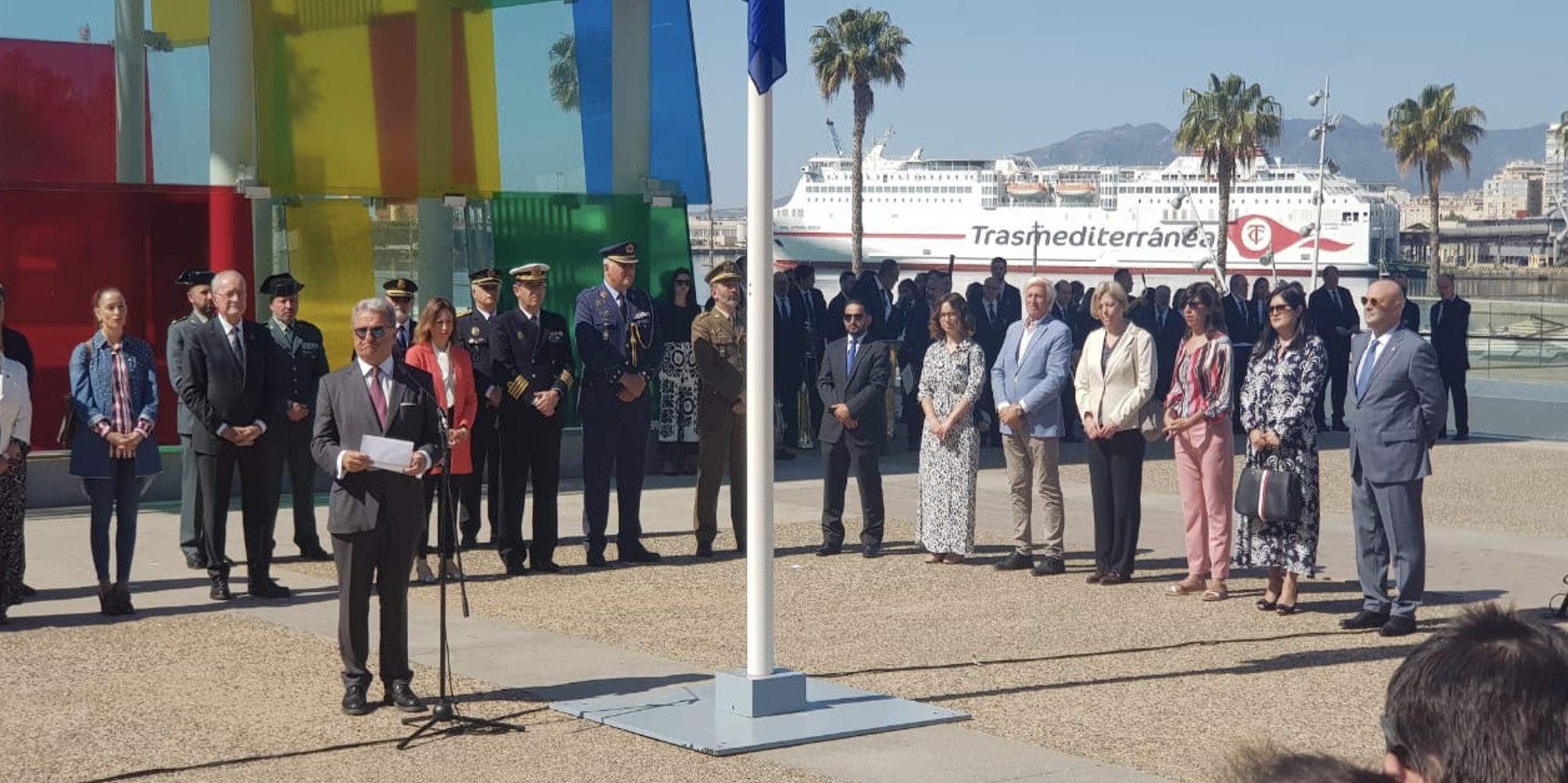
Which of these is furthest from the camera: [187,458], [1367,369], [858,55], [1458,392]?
[858,55]

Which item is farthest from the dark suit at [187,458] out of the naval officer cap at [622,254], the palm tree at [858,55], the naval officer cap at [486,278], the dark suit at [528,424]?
the palm tree at [858,55]

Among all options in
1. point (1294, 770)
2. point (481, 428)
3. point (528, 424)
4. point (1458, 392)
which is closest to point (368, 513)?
point (528, 424)

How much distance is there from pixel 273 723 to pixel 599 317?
514 cm

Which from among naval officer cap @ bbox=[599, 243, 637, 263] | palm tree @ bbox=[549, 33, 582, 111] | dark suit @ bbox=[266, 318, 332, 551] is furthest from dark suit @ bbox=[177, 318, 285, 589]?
palm tree @ bbox=[549, 33, 582, 111]

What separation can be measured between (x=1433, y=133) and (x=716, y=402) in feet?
237

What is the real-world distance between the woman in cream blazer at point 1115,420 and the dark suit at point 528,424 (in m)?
3.58

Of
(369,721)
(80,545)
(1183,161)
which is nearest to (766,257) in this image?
(369,721)

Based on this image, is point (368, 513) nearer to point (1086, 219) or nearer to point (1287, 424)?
point (1287, 424)

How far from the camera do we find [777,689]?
7758 mm

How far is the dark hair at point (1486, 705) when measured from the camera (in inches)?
78.5

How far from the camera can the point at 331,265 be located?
1538cm

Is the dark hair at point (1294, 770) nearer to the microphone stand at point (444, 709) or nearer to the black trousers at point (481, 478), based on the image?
the microphone stand at point (444, 709)

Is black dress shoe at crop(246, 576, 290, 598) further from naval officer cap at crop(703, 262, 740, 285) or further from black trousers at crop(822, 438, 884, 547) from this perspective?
black trousers at crop(822, 438, 884, 547)

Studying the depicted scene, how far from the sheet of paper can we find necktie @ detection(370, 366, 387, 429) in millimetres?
238
